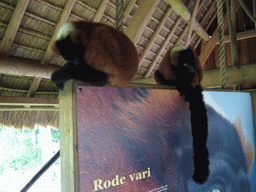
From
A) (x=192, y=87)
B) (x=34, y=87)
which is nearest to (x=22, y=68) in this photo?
(x=34, y=87)

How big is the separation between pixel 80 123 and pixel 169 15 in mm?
3952

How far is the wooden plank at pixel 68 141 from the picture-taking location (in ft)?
1.65

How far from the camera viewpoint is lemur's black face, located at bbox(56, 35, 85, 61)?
2.54 ft

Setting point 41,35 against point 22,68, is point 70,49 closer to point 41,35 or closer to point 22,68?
point 22,68

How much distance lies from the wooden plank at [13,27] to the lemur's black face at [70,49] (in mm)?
1620

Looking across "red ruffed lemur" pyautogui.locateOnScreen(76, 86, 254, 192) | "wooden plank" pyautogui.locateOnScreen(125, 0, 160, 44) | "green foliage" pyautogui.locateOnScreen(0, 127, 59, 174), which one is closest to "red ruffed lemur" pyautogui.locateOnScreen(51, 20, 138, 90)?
"red ruffed lemur" pyautogui.locateOnScreen(76, 86, 254, 192)

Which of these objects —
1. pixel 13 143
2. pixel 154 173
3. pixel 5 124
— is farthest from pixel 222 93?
pixel 13 143

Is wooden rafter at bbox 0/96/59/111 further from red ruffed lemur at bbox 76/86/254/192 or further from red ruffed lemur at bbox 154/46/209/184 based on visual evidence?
red ruffed lemur at bbox 76/86/254/192

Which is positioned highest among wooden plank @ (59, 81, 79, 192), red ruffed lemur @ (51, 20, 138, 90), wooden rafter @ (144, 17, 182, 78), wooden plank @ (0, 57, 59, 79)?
wooden rafter @ (144, 17, 182, 78)

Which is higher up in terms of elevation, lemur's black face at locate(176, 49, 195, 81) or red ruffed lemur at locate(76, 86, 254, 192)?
lemur's black face at locate(176, 49, 195, 81)

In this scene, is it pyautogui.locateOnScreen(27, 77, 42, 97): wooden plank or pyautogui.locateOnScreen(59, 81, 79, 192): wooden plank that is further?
pyautogui.locateOnScreen(27, 77, 42, 97): wooden plank

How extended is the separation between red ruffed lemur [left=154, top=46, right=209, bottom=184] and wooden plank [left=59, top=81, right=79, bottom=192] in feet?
1.54

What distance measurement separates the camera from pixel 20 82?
107 inches

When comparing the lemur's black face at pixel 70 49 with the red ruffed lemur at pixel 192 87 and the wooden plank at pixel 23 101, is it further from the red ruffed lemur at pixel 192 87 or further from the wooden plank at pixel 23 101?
the wooden plank at pixel 23 101
